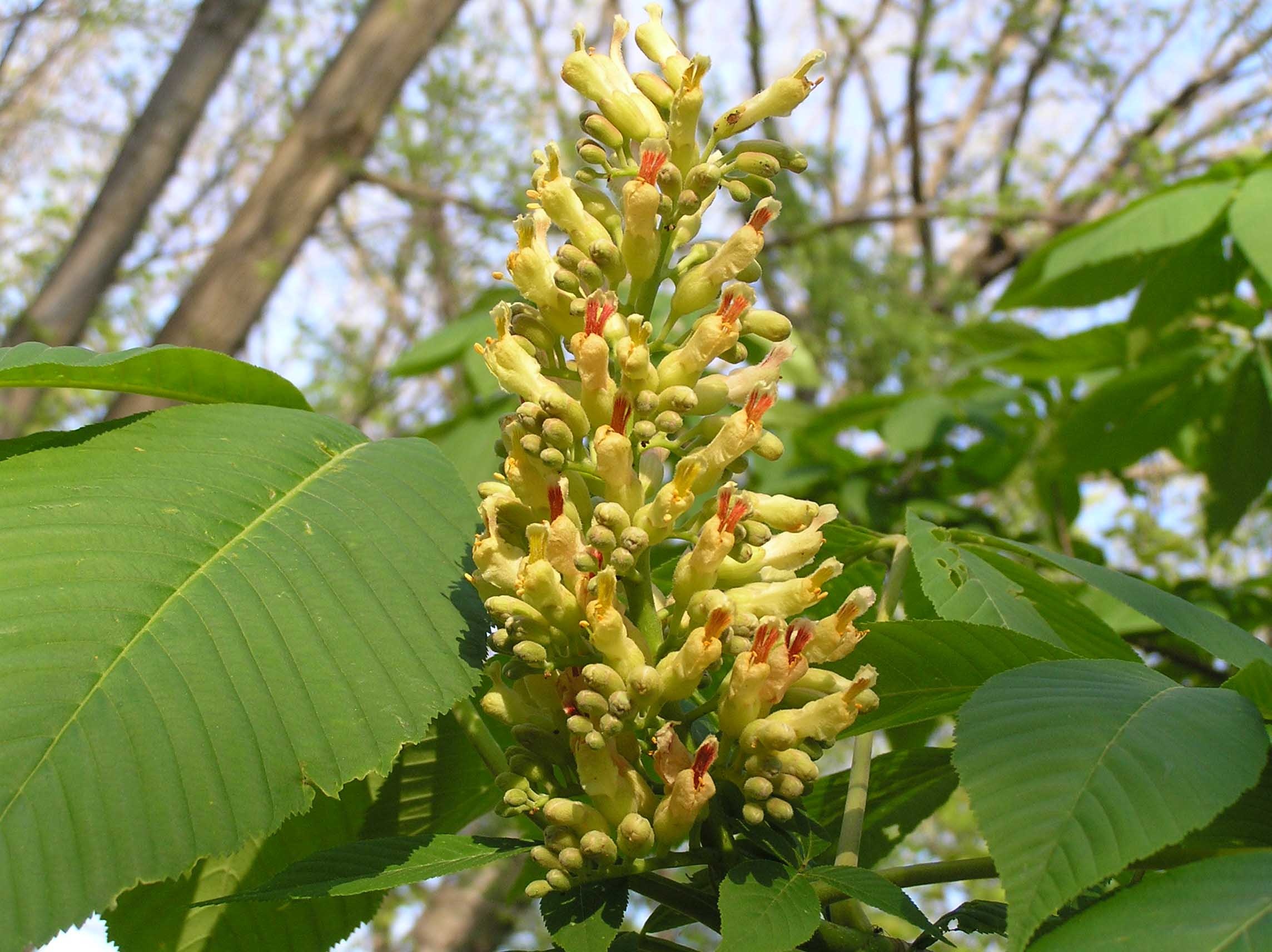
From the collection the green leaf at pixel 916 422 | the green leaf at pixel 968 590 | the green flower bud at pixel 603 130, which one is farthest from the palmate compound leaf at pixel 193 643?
the green leaf at pixel 916 422

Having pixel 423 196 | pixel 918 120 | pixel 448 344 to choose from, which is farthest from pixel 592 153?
pixel 918 120

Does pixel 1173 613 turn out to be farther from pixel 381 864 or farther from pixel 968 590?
pixel 381 864

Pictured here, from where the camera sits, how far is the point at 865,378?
7293mm

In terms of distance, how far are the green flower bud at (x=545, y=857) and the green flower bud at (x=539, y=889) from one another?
2 cm

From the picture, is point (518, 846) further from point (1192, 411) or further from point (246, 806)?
point (1192, 411)

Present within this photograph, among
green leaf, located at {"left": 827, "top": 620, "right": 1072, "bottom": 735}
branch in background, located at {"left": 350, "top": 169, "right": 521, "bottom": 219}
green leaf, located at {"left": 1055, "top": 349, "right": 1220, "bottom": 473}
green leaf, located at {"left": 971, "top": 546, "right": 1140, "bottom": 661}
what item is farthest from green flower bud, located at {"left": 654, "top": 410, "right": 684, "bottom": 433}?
branch in background, located at {"left": 350, "top": 169, "right": 521, "bottom": 219}

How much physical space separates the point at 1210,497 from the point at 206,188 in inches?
517

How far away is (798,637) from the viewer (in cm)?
147

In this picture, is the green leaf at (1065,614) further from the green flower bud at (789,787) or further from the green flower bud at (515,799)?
the green flower bud at (515,799)

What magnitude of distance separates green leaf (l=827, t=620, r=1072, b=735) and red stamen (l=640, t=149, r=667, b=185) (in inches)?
27.3

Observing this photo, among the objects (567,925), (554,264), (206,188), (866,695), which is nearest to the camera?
(567,925)

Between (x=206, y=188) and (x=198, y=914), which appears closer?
(x=198, y=914)

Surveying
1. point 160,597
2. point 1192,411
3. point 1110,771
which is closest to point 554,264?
point 160,597

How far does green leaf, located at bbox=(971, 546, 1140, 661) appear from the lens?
194cm
